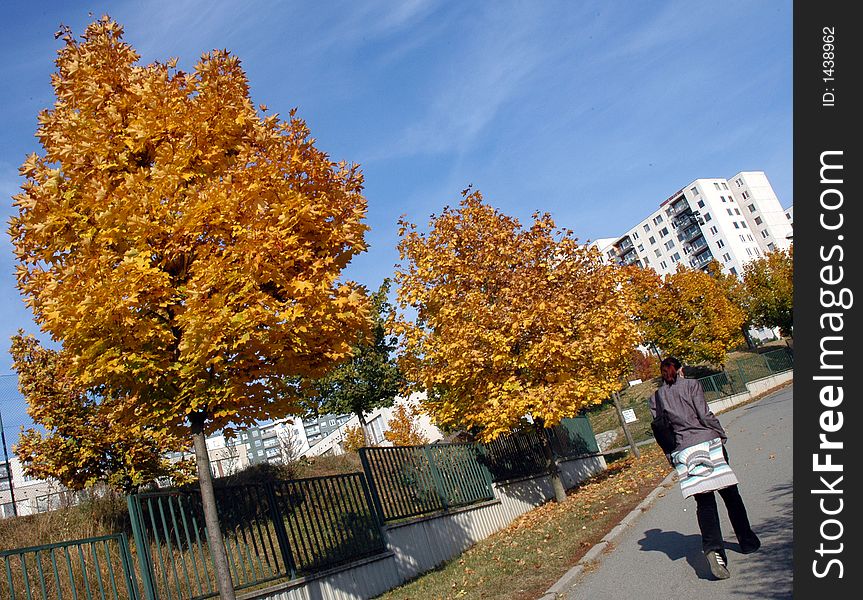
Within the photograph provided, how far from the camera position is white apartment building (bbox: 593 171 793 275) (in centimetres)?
9094

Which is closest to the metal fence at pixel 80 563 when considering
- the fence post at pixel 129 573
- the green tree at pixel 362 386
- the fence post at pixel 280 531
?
the fence post at pixel 129 573

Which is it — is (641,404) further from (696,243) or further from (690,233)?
(690,233)

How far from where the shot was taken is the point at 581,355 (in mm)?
14516

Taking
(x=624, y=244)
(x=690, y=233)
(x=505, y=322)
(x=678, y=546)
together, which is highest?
(x=624, y=244)

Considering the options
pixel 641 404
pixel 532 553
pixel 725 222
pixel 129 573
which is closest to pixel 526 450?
pixel 532 553

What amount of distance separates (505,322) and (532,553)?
18.4 feet

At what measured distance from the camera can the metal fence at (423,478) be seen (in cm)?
1102

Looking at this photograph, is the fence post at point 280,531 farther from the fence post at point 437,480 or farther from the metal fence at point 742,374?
the metal fence at point 742,374

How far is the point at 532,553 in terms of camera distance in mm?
9219

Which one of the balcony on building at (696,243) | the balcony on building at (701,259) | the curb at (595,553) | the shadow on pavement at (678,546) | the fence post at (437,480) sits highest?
the balcony on building at (696,243)

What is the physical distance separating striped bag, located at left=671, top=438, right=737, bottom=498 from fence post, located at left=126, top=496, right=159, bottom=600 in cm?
521

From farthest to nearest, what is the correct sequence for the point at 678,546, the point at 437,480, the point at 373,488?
the point at 437,480 < the point at 373,488 < the point at 678,546

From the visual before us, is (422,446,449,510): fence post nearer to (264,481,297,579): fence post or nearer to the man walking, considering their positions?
(264,481,297,579): fence post

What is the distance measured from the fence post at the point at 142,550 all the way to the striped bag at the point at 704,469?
17.1ft
